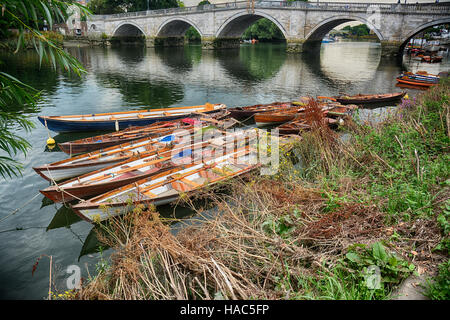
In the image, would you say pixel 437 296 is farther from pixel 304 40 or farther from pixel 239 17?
pixel 239 17

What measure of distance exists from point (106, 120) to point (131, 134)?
2532 millimetres

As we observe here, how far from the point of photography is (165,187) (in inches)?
338

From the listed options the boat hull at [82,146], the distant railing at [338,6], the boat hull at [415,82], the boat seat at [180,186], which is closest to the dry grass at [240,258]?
the boat seat at [180,186]

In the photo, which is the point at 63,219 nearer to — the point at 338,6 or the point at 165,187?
the point at 165,187

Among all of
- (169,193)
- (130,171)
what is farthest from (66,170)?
(169,193)

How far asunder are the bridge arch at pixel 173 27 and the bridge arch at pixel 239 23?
236 inches

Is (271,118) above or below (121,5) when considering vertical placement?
below

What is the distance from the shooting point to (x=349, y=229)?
4.56 metres

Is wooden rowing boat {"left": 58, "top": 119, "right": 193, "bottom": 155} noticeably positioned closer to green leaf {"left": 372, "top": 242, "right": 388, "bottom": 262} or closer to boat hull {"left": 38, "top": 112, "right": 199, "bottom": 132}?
boat hull {"left": 38, "top": 112, "right": 199, "bottom": 132}

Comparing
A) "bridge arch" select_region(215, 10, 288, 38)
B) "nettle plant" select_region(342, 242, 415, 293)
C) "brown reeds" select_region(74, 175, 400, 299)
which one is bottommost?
"brown reeds" select_region(74, 175, 400, 299)

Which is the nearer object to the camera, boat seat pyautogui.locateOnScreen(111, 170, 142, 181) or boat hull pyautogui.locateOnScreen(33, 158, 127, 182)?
boat seat pyautogui.locateOnScreen(111, 170, 142, 181)

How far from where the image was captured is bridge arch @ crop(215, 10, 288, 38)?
4653 centimetres

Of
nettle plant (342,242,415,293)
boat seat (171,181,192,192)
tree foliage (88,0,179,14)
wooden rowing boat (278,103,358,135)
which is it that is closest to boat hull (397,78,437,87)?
wooden rowing boat (278,103,358,135)

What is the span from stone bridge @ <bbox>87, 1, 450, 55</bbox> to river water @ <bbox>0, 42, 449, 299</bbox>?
12.8 feet
